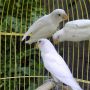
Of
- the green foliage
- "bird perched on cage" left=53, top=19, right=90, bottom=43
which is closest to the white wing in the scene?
"bird perched on cage" left=53, top=19, right=90, bottom=43

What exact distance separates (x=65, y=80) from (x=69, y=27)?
0.99ft

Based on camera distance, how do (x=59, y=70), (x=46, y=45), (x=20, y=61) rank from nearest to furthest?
1. (x=59, y=70)
2. (x=46, y=45)
3. (x=20, y=61)

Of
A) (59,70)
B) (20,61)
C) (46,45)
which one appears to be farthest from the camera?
(20,61)

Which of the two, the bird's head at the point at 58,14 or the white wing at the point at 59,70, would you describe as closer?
the white wing at the point at 59,70

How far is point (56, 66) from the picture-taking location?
1.51 meters

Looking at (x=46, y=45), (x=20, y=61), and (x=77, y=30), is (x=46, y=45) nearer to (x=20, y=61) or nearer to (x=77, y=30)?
(x=77, y=30)

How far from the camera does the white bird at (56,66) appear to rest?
1.43m

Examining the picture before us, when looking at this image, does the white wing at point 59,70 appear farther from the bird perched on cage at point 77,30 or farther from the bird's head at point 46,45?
the bird perched on cage at point 77,30

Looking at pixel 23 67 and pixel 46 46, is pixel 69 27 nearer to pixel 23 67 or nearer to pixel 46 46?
pixel 46 46

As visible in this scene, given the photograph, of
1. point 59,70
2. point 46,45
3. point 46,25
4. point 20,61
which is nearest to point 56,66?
point 59,70

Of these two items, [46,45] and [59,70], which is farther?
[46,45]

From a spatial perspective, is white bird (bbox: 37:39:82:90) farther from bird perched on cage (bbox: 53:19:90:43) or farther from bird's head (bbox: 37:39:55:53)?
bird perched on cage (bbox: 53:19:90:43)

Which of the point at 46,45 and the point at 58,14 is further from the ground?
the point at 58,14

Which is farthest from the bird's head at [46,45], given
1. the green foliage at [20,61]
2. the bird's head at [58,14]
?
the green foliage at [20,61]
